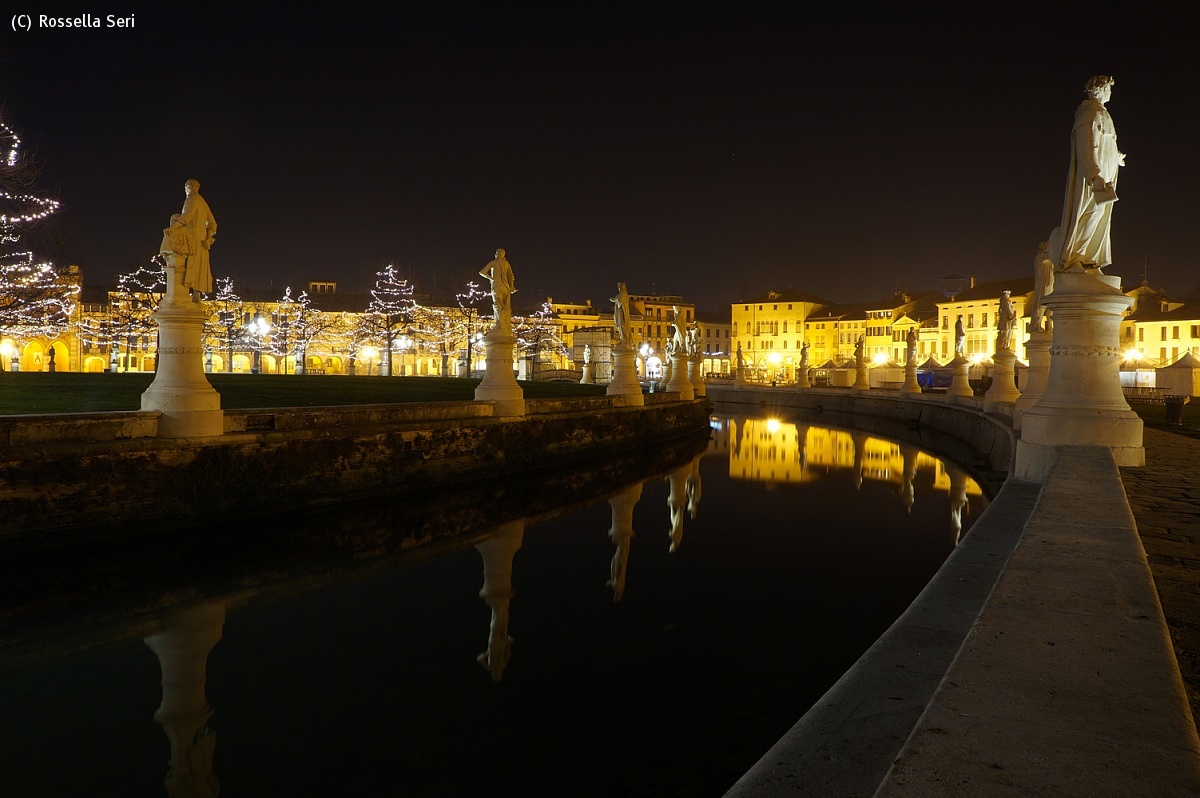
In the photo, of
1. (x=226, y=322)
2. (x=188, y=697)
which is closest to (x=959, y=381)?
(x=188, y=697)

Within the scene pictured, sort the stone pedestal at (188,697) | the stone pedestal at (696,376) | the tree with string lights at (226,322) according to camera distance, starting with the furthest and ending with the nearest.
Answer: the tree with string lights at (226,322), the stone pedestal at (696,376), the stone pedestal at (188,697)

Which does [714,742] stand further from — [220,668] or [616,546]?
[616,546]

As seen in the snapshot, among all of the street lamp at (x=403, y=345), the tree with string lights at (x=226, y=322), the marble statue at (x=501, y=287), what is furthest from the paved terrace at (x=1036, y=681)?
the street lamp at (x=403, y=345)

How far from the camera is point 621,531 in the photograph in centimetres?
1173

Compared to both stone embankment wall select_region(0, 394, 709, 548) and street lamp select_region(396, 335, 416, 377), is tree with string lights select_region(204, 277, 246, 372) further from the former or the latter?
stone embankment wall select_region(0, 394, 709, 548)

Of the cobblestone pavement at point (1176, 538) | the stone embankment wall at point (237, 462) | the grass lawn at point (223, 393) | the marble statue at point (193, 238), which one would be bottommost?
the stone embankment wall at point (237, 462)

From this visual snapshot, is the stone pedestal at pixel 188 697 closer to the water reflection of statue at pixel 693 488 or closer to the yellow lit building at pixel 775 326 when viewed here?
the water reflection of statue at pixel 693 488

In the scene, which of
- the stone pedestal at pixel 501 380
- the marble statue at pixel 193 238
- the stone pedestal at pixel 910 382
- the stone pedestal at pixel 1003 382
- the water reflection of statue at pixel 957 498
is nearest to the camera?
the water reflection of statue at pixel 957 498

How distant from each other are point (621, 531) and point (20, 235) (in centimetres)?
2403

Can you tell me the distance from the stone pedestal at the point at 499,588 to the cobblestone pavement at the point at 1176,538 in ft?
13.9

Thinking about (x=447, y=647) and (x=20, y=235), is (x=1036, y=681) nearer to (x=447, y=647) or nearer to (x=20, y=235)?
(x=447, y=647)

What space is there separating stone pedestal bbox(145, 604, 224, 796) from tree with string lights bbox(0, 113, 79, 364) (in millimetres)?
19614

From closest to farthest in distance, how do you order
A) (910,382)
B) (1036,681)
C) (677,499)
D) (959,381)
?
1. (1036,681)
2. (677,499)
3. (959,381)
4. (910,382)

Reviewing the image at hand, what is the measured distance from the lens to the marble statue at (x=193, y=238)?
12.1 m
